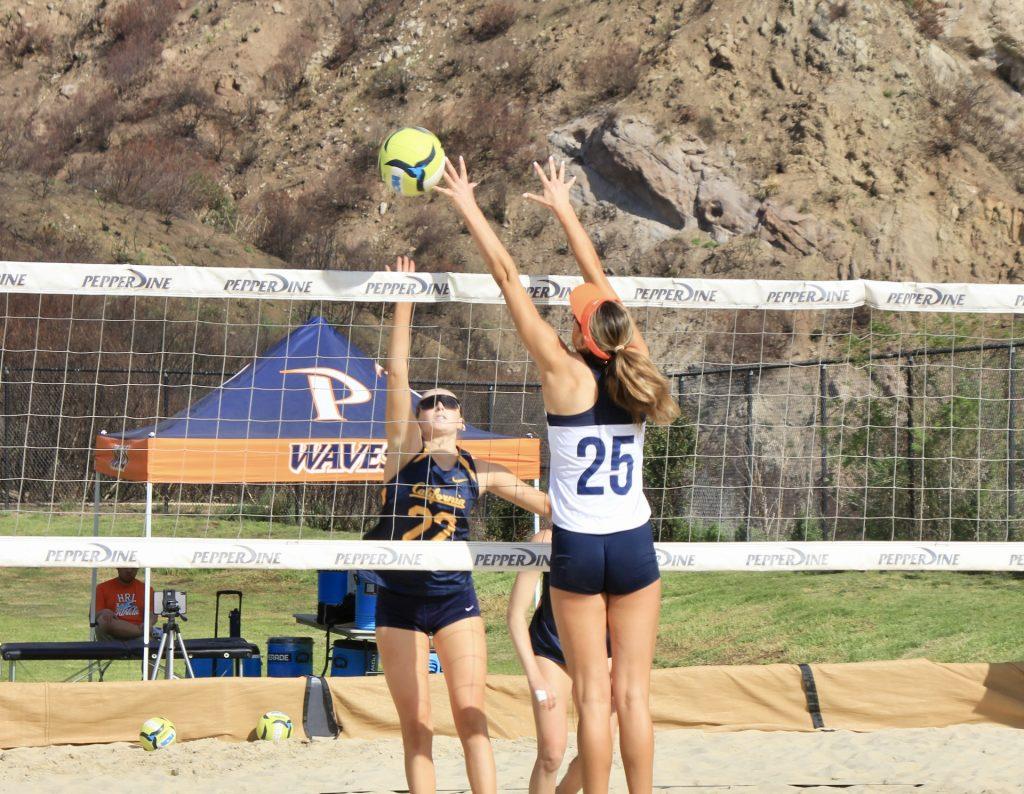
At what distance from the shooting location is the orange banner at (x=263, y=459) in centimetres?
800

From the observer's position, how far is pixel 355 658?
8383 millimetres

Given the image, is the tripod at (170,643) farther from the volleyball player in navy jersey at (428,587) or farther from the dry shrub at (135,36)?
the dry shrub at (135,36)

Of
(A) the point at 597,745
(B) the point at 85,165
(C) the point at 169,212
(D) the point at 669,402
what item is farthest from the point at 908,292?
(B) the point at 85,165

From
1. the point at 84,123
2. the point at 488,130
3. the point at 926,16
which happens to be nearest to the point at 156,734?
the point at 488,130

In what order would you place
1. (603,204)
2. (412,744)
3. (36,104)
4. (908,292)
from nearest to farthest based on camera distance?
1. (412,744)
2. (908,292)
3. (603,204)
4. (36,104)

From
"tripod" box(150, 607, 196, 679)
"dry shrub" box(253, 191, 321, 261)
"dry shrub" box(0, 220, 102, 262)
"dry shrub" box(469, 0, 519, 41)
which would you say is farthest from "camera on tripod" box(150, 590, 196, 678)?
"dry shrub" box(469, 0, 519, 41)

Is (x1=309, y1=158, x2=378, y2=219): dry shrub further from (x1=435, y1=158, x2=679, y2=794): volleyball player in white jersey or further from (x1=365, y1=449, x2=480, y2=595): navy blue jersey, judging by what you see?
(x1=435, y1=158, x2=679, y2=794): volleyball player in white jersey

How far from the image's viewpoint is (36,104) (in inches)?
1443

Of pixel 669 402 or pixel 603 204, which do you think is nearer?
pixel 669 402

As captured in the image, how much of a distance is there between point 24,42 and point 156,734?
36547mm

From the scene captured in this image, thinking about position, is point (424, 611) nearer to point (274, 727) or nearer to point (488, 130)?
point (274, 727)

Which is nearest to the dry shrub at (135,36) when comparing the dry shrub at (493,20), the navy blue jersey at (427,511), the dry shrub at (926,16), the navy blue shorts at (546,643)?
the dry shrub at (493,20)

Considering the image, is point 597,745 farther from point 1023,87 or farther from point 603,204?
point 1023,87

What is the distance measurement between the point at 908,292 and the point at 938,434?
977 cm
